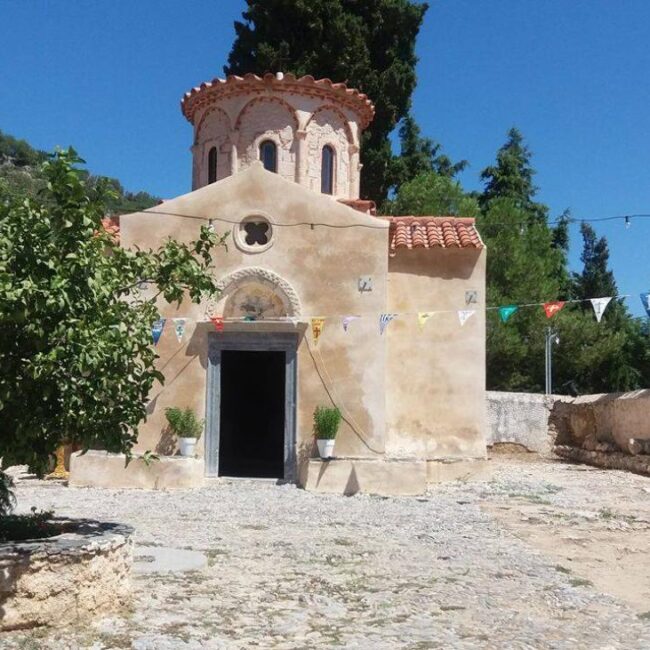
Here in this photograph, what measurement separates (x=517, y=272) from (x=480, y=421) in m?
14.7

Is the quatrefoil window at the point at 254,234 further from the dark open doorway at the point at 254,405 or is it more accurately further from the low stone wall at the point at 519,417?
the low stone wall at the point at 519,417

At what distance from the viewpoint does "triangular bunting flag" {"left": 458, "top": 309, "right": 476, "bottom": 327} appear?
14750mm

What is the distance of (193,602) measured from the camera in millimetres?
6426

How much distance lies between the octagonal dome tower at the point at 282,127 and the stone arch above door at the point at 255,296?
3801mm

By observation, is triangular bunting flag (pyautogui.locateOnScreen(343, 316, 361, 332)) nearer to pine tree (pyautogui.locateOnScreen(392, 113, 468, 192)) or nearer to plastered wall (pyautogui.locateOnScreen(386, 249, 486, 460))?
plastered wall (pyautogui.locateOnScreen(386, 249, 486, 460))

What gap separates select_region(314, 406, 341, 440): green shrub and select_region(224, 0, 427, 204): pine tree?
1611cm

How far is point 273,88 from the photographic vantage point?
57.3 feet

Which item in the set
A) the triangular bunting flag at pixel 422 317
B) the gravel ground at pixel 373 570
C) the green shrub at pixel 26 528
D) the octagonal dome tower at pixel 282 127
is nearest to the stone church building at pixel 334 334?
the triangular bunting flag at pixel 422 317

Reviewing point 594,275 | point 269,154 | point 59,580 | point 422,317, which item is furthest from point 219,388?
point 594,275

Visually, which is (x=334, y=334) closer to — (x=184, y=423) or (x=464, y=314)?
(x=464, y=314)

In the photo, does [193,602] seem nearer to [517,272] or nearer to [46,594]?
[46,594]

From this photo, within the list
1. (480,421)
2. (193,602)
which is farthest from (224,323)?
(193,602)

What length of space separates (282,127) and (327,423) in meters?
7.41

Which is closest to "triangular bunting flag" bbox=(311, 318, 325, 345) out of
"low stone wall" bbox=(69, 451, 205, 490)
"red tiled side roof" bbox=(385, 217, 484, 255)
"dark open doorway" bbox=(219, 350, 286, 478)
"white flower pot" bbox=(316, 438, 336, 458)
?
"white flower pot" bbox=(316, 438, 336, 458)
